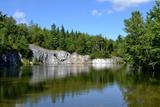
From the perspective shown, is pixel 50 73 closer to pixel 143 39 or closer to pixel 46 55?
pixel 143 39

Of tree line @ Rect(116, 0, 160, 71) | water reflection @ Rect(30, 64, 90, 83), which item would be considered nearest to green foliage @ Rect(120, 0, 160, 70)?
tree line @ Rect(116, 0, 160, 71)

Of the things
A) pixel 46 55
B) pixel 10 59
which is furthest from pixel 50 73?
pixel 46 55

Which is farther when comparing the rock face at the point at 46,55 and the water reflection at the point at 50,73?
the rock face at the point at 46,55

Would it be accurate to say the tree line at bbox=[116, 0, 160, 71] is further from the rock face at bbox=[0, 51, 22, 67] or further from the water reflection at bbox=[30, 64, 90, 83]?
the rock face at bbox=[0, 51, 22, 67]

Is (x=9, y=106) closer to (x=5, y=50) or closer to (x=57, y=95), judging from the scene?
(x=57, y=95)

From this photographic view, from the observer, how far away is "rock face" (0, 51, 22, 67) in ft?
466

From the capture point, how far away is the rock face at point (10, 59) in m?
142

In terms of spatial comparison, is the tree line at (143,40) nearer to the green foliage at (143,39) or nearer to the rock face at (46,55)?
the green foliage at (143,39)

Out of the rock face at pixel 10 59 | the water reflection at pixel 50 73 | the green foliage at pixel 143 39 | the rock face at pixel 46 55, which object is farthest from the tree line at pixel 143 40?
the rock face at pixel 46 55

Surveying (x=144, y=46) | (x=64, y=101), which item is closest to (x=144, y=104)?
(x=64, y=101)

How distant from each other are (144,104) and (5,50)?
122 metres

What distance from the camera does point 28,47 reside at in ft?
567

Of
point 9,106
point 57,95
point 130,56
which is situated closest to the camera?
point 9,106

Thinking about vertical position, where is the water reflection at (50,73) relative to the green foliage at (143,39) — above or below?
below
